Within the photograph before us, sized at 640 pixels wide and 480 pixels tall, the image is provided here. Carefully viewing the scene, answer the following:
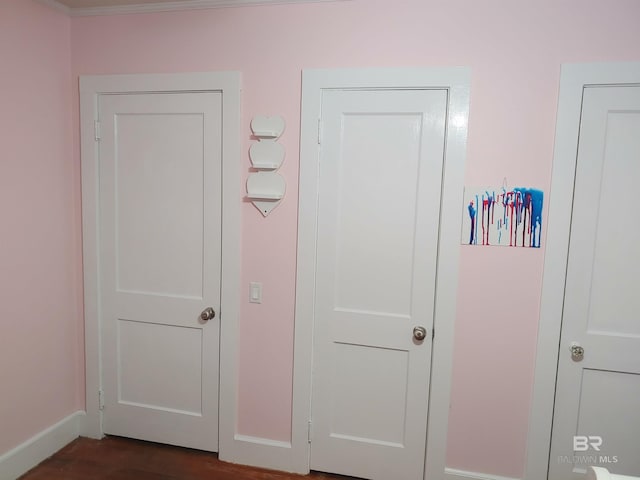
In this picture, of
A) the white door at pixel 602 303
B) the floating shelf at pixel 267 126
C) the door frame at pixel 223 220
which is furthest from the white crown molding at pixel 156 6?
the white door at pixel 602 303

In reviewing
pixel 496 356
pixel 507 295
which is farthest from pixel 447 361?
pixel 507 295

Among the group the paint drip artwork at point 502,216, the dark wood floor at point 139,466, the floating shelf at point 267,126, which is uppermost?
the floating shelf at point 267,126

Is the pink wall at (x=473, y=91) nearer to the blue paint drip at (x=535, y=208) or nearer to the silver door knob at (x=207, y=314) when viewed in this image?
the blue paint drip at (x=535, y=208)

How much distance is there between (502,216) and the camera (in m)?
1.85

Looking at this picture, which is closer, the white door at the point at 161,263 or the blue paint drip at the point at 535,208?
the blue paint drip at the point at 535,208

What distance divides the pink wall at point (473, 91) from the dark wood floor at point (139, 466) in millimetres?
229

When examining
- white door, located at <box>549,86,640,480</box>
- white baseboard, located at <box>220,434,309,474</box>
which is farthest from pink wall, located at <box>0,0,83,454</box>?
white door, located at <box>549,86,640,480</box>

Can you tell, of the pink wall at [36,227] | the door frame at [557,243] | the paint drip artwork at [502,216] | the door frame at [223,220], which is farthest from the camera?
the door frame at [223,220]

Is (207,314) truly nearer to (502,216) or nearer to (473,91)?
(502,216)

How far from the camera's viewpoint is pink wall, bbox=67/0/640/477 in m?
1.76

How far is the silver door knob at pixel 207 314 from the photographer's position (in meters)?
2.15

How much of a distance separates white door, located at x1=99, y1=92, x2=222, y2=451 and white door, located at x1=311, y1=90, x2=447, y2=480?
63cm

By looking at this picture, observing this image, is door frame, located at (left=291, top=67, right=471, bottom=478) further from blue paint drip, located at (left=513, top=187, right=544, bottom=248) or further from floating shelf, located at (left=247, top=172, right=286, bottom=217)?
blue paint drip, located at (left=513, top=187, right=544, bottom=248)

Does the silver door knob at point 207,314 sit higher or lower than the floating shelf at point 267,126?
lower
